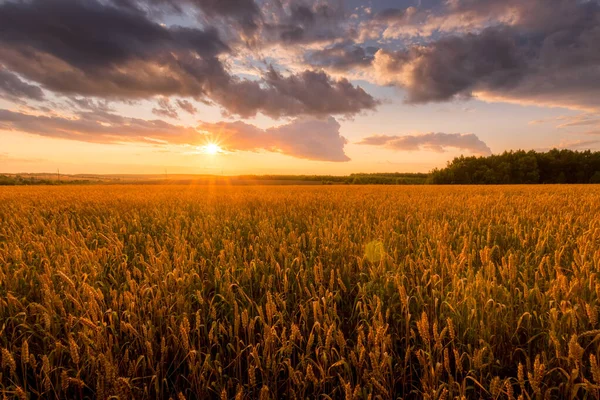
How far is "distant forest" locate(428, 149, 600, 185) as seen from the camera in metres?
73.2

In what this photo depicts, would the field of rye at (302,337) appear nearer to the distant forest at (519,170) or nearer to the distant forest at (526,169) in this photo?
the distant forest at (519,170)

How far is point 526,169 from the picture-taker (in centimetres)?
7450

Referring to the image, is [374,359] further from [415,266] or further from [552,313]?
[415,266]

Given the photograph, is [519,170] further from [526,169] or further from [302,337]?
[302,337]

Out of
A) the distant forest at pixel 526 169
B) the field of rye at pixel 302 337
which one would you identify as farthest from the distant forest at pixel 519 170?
the field of rye at pixel 302 337

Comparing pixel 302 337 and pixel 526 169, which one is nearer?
pixel 302 337

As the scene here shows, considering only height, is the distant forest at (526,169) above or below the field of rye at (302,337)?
above

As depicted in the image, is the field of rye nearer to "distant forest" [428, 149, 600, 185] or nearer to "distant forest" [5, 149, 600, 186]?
"distant forest" [5, 149, 600, 186]

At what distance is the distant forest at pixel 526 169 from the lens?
240 feet

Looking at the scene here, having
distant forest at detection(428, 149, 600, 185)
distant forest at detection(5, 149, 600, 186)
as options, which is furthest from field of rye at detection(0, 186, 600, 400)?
distant forest at detection(428, 149, 600, 185)

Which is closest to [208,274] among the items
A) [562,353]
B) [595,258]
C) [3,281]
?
[3,281]

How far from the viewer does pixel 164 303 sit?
2.23 metres

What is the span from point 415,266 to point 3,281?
11.9 ft

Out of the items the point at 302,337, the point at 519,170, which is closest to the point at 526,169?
the point at 519,170
